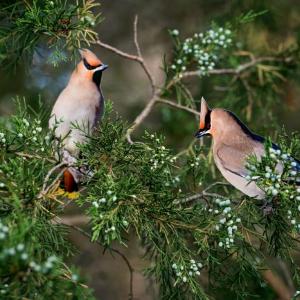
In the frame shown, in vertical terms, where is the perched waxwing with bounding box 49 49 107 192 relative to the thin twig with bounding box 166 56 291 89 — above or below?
above

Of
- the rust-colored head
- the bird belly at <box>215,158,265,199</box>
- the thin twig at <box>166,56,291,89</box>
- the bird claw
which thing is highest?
the bird claw

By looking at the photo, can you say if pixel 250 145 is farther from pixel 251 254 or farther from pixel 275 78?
pixel 275 78

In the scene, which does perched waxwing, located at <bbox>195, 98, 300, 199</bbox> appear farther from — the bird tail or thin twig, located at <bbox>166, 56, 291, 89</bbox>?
the bird tail

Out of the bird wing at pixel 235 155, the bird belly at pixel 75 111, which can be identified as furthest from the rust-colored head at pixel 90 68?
the bird wing at pixel 235 155

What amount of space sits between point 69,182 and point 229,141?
82 cm

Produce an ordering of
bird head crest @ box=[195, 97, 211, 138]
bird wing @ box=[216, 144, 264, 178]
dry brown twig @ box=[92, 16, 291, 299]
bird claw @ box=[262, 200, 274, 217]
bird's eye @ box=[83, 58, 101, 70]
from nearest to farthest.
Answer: bird claw @ box=[262, 200, 274, 217]
bird wing @ box=[216, 144, 264, 178]
bird head crest @ box=[195, 97, 211, 138]
dry brown twig @ box=[92, 16, 291, 299]
bird's eye @ box=[83, 58, 101, 70]

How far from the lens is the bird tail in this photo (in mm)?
3089

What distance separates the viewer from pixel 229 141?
3547mm

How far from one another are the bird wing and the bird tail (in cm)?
72

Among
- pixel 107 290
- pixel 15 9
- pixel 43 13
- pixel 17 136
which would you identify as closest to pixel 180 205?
pixel 17 136

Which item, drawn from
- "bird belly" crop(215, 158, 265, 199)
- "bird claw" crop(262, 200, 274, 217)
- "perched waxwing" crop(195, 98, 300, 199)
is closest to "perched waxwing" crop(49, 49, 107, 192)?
"perched waxwing" crop(195, 98, 300, 199)

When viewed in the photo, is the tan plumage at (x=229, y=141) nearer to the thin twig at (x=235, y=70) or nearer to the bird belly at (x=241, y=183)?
the bird belly at (x=241, y=183)

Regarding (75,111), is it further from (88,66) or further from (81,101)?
(88,66)

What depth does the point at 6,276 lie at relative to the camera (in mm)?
2035
